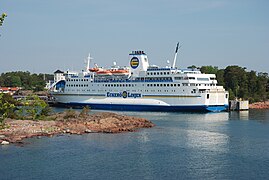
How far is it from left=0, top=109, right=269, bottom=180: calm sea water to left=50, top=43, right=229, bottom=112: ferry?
45.5 feet

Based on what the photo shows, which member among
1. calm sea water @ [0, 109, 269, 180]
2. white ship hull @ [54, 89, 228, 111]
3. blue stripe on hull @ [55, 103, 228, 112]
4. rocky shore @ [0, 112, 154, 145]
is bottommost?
calm sea water @ [0, 109, 269, 180]

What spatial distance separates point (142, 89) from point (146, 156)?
2744cm

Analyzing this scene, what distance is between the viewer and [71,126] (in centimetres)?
2981

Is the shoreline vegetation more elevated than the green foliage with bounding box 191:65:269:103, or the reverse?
the green foliage with bounding box 191:65:269:103

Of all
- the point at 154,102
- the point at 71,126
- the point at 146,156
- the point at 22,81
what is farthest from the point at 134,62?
the point at 22,81

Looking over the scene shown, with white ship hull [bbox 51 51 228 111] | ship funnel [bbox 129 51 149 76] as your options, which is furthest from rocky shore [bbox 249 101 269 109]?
ship funnel [bbox 129 51 149 76]

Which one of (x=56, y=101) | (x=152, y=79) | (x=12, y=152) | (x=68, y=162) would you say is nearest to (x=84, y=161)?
(x=68, y=162)

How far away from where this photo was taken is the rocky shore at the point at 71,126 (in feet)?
89.0

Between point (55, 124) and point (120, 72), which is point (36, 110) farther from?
point (120, 72)

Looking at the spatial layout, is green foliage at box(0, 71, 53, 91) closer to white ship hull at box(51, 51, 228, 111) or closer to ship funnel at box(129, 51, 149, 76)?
white ship hull at box(51, 51, 228, 111)

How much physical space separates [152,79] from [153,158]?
1086 inches

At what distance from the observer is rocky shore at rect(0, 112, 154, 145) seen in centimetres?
2714

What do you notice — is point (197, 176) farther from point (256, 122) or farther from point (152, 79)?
point (152, 79)

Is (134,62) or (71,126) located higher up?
(134,62)
